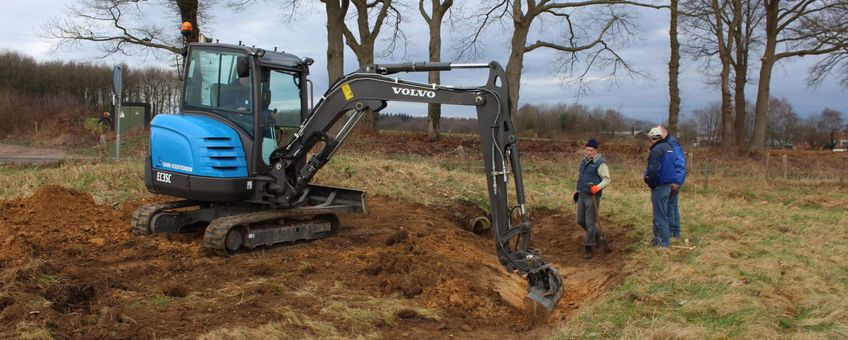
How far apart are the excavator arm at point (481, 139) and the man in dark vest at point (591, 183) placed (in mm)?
2016

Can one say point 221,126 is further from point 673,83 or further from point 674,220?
point 673,83

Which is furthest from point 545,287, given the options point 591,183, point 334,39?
point 334,39

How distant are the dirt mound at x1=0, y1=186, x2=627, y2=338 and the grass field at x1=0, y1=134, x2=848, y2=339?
81 centimetres

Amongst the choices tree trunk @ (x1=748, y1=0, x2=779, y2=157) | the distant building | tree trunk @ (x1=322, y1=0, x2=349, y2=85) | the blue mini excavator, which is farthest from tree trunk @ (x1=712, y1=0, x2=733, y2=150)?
the distant building


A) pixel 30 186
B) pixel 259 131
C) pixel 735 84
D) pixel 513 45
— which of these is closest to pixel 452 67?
pixel 259 131

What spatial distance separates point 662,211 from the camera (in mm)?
9180

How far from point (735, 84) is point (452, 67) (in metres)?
29.9

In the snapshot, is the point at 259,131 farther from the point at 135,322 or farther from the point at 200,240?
the point at 135,322

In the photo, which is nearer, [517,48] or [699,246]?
[699,246]

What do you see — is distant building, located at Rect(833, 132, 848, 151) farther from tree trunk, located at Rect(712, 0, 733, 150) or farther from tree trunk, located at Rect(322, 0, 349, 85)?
tree trunk, located at Rect(322, 0, 349, 85)

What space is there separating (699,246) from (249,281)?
6079 millimetres

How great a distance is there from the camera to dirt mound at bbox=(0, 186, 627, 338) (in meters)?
5.68

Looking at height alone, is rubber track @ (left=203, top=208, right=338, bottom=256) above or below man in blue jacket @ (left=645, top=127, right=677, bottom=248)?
below

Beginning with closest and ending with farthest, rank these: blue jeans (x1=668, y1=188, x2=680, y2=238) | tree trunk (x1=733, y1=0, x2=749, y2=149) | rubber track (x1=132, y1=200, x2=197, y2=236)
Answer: rubber track (x1=132, y1=200, x2=197, y2=236)
blue jeans (x1=668, y1=188, x2=680, y2=238)
tree trunk (x1=733, y1=0, x2=749, y2=149)
